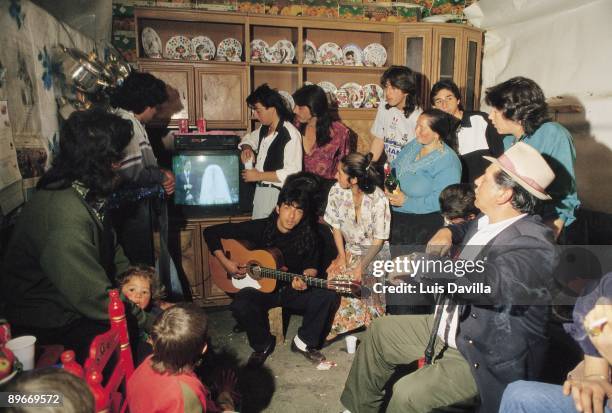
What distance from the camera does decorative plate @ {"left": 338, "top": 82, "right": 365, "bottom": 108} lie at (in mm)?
4781

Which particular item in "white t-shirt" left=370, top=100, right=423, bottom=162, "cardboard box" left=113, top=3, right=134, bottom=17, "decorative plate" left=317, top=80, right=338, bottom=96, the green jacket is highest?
"cardboard box" left=113, top=3, right=134, bottom=17

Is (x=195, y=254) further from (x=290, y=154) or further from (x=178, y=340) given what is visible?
(x=178, y=340)

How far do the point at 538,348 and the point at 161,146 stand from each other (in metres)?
3.68

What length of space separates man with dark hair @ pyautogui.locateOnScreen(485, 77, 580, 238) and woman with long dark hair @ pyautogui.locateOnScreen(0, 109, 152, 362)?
6.83ft

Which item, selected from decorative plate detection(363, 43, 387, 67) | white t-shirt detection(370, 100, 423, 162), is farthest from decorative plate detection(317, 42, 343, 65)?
white t-shirt detection(370, 100, 423, 162)

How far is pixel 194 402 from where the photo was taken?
1638 mm

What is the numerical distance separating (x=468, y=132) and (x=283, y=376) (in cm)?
226

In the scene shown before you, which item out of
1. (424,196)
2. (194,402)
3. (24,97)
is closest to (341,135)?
(424,196)

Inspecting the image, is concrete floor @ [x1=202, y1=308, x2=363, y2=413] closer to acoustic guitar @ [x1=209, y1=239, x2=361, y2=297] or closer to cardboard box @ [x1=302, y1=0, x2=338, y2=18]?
acoustic guitar @ [x1=209, y1=239, x2=361, y2=297]

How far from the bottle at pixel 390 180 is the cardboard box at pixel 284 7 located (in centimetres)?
215

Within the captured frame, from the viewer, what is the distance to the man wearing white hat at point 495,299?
1.68m

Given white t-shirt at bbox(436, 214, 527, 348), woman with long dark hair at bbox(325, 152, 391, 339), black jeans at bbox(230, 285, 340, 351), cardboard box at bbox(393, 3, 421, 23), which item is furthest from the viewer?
cardboard box at bbox(393, 3, 421, 23)

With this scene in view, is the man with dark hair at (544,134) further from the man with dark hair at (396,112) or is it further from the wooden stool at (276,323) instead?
the wooden stool at (276,323)

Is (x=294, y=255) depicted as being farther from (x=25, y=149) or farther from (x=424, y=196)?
(x=25, y=149)
